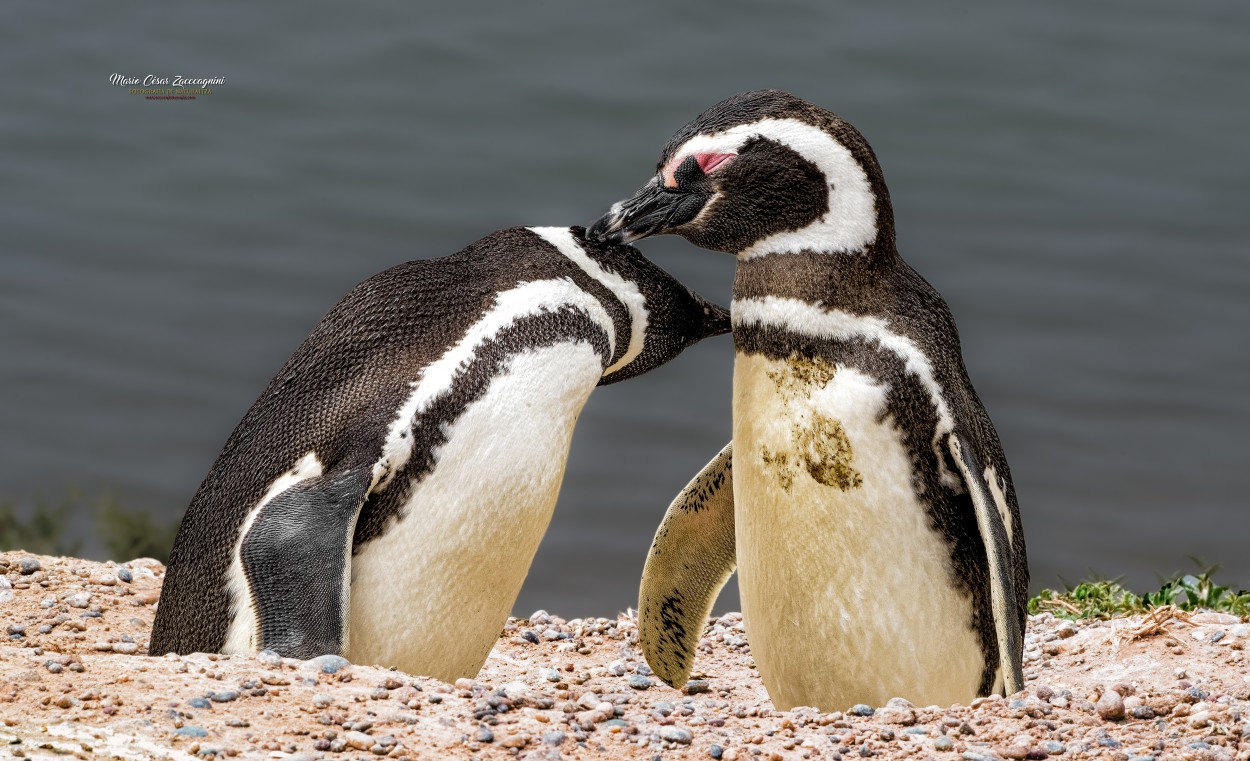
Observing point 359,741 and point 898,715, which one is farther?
point 898,715

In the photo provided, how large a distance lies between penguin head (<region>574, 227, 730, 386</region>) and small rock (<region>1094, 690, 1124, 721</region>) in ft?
5.58

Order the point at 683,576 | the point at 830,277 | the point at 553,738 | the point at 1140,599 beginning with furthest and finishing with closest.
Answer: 1. the point at 1140,599
2. the point at 683,576
3. the point at 830,277
4. the point at 553,738

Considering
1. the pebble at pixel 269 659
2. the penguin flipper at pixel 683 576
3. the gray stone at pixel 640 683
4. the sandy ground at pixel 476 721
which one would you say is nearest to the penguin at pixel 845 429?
the sandy ground at pixel 476 721

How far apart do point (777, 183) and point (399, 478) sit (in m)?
1.28

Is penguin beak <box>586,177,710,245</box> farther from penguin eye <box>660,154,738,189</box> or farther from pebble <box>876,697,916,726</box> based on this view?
pebble <box>876,697,916,726</box>

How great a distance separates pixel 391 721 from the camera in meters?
3.07

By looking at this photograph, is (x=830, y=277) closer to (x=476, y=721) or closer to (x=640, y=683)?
(x=476, y=721)

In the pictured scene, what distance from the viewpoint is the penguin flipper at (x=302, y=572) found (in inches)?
142

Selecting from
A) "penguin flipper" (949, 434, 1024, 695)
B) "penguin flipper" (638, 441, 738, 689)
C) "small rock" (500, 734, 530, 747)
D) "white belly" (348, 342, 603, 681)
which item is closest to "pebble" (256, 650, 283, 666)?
"white belly" (348, 342, 603, 681)

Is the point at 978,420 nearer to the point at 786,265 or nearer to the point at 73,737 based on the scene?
the point at 786,265

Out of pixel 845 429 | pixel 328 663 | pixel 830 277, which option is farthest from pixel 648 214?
pixel 328 663

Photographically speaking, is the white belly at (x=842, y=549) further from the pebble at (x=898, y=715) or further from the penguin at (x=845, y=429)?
the pebble at (x=898, y=715)

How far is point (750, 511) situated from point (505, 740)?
1.18 metres

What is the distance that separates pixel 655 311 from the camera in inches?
171
